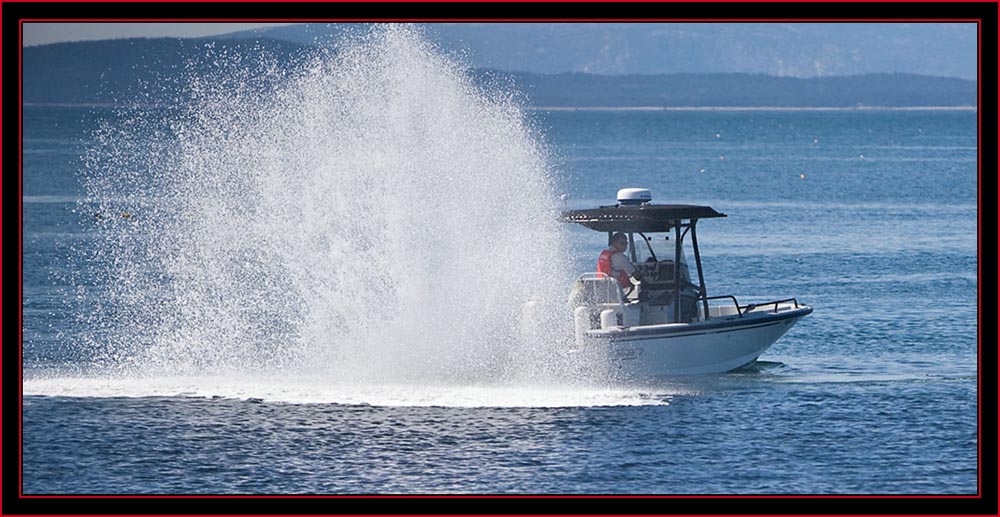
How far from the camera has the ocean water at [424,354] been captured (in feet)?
73.9

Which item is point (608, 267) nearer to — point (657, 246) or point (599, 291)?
point (599, 291)

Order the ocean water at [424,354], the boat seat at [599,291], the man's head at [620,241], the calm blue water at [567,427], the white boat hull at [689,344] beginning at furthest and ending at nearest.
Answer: the man's head at [620,241] < the boat seat at [599,291] < the white boat hull at [689,344] < the ocean water at [424,354] < the calm blue water at [567,427]

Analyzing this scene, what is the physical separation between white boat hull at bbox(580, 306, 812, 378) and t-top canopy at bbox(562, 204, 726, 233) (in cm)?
180

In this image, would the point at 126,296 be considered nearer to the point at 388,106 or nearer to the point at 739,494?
the point at 388,106

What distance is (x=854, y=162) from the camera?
124 meters

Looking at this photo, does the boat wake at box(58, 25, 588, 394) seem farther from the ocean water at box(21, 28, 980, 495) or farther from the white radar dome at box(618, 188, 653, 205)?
the white radar dome at box(618, 188, 653, 205)

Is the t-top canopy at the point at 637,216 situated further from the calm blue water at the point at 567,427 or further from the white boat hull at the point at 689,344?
the calm blue water at the point at 567,427

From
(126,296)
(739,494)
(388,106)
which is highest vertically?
(388,106)

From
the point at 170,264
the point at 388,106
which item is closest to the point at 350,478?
the point at 388,106

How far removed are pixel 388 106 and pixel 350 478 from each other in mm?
13690

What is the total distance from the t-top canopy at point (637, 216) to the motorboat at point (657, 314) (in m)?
0.02

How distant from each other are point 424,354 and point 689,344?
4.46 metres

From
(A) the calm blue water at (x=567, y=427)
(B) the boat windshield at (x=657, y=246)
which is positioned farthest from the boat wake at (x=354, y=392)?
(B) the boat windshield at (x=657, y=246)

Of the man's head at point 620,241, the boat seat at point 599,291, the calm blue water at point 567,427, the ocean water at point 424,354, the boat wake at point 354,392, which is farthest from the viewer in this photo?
the man's head at point 620,241
